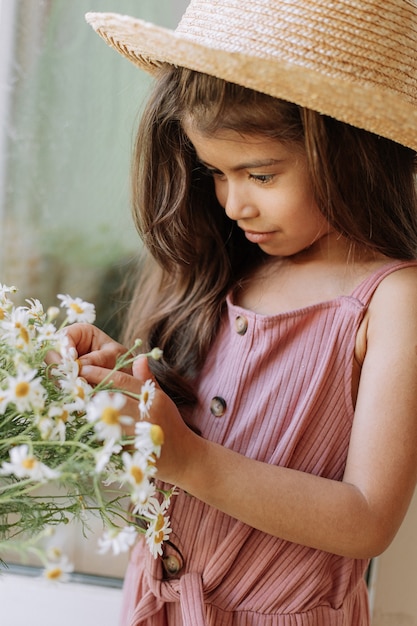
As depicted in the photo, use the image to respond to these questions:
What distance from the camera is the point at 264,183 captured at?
847 mm

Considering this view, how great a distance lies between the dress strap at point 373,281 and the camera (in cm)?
88

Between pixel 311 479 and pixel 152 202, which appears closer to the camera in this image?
pixel 311 479

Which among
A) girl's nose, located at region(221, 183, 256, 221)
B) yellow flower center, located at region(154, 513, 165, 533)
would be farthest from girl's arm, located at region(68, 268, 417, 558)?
girl's nose, located at region(221, 183, 256, 221)

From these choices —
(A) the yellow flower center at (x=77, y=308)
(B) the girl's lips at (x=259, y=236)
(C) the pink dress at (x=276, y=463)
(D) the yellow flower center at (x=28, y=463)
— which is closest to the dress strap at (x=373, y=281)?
(C) the pink dress at (x=276, y=463)

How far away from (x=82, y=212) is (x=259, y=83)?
0.58 m

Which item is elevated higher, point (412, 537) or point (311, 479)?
point (311, 479)

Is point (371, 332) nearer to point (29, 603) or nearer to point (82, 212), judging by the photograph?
point (82, 212)

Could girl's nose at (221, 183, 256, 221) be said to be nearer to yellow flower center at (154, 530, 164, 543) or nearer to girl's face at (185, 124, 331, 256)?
girl's face at (185, 124, 331, 256)

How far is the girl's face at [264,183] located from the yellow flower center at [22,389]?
15.5 inches

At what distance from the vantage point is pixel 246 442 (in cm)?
91

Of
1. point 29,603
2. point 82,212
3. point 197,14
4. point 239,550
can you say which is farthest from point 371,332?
point 29,603

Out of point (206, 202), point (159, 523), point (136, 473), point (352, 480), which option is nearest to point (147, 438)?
point (136, 473)

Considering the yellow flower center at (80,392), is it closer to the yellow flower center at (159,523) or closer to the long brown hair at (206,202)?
the yellow flower center at (159,523)

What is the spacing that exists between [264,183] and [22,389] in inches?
16.0
